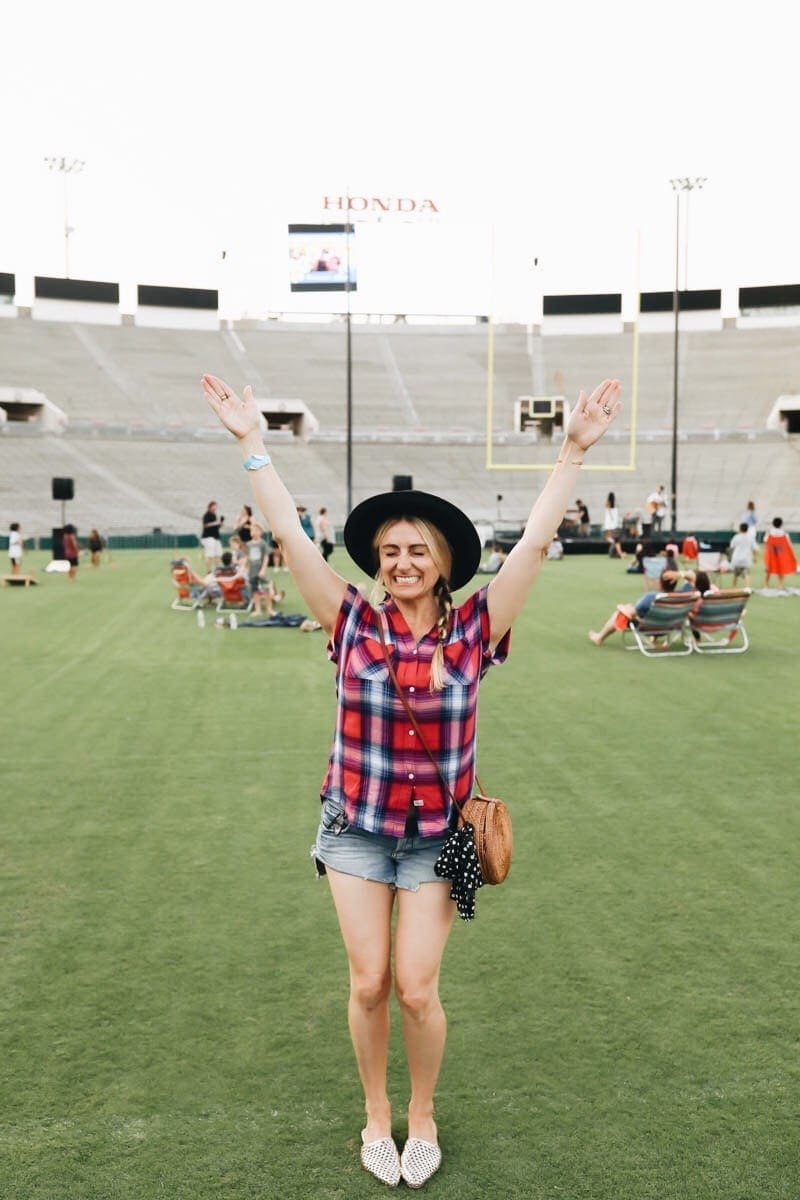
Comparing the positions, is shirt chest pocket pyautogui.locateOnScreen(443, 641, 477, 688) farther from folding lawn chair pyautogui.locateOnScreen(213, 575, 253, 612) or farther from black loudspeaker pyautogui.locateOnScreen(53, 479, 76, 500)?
black loudspeaker pyautogui.locateOnScreen(53, 479, 76, 500)

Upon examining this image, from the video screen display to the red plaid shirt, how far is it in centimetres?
6228

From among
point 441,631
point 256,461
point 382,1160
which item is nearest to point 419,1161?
point 382,1160

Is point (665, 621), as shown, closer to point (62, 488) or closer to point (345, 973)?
point (345, 973)

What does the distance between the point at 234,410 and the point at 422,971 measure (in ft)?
5.58

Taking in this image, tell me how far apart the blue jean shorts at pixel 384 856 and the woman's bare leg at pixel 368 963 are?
3 centimetres

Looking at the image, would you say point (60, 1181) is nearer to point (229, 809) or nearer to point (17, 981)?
point (17, 981)

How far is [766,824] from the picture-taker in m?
6.45

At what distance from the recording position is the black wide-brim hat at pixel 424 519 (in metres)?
3.27

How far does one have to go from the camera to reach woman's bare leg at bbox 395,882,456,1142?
122 inches

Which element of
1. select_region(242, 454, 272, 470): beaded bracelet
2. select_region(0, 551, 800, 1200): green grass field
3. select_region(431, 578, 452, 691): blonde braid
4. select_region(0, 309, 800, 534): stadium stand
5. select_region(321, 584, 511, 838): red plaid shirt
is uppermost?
select_region(0, 309, 800, 534): stadium stand

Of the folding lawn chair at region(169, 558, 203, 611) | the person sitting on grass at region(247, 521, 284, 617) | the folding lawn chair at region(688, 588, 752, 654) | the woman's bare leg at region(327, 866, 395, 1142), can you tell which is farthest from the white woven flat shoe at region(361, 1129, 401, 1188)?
the folding lawn chair at region(169, 558, 203, 611)

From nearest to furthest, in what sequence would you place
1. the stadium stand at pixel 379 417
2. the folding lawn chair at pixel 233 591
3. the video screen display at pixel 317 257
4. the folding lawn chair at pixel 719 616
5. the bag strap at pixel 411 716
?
the bag strap at pixel 411 716 → the folding lawn chair at pixel 719 616 → the folding lawn chair at pixel 233 591 → the stadium stand at pixel 379 417 → the video screen display at pixel 317 257

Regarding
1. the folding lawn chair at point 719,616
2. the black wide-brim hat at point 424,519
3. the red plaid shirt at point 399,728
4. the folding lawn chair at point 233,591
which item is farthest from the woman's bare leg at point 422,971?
the folding lawn chair at point 233,591

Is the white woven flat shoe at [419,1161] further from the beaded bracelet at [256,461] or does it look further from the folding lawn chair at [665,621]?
the folding lawn chair at [665,621]
